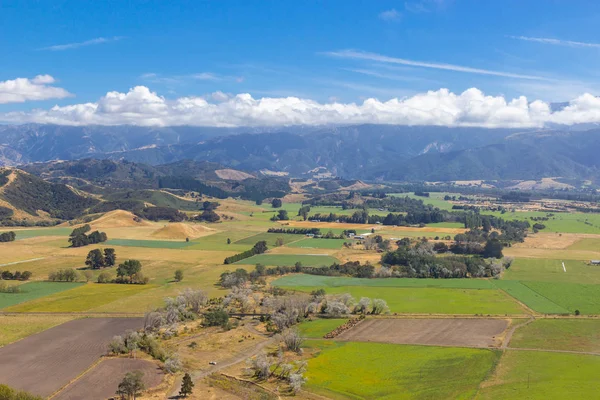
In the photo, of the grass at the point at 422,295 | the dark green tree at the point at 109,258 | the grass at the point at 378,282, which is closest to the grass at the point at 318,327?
the grass at the point at 422,295

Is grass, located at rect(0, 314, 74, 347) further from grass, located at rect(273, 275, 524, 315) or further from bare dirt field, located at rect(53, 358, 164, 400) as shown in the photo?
grass, located at rect(273, 275, 524, 315)

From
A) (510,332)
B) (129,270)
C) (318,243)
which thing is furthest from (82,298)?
(318,243)

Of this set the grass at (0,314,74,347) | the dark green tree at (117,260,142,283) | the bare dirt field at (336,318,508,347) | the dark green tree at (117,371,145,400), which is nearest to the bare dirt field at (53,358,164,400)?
the dark green tree at (117,371,145,400)

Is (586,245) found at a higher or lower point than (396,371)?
lower

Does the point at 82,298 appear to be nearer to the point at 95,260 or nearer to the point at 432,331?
the point at 95,260

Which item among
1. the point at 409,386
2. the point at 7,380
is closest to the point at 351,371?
the point at 409,386

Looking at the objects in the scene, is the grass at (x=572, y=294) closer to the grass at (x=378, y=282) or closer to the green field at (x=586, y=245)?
the grass at (x=378, y=282)
